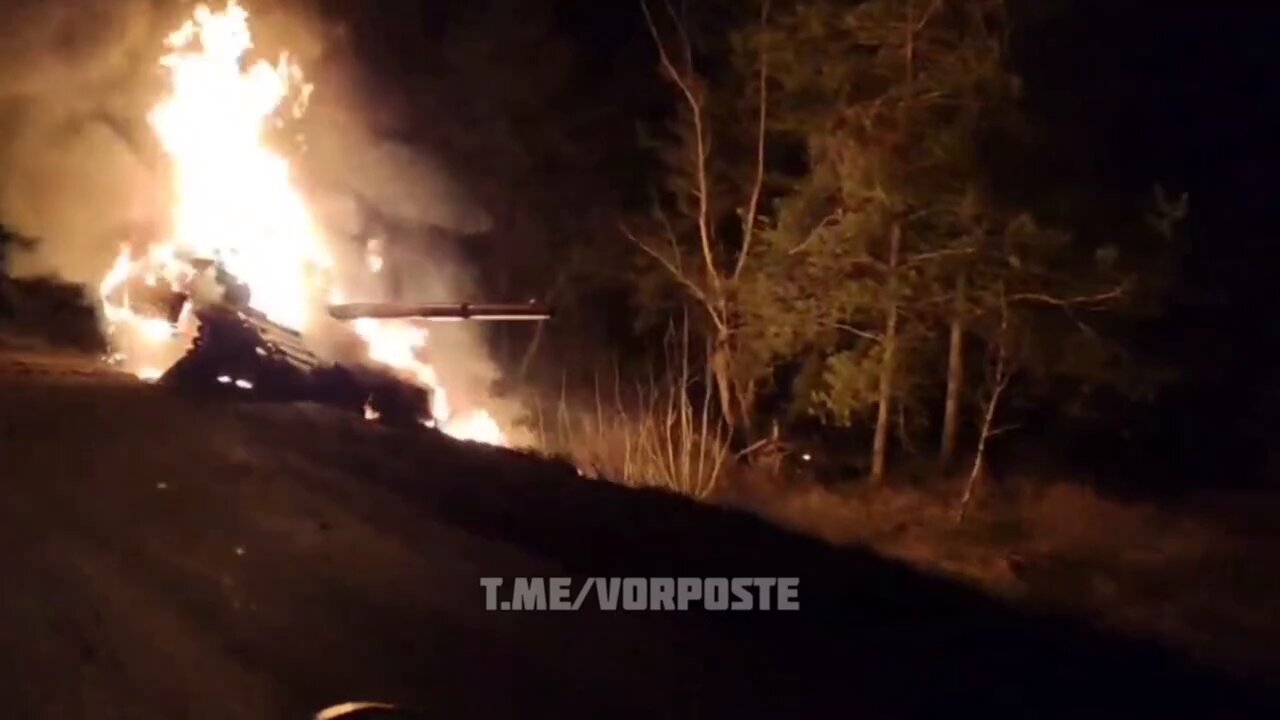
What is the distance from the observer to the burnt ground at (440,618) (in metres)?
6.95

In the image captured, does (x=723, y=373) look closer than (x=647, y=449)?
No

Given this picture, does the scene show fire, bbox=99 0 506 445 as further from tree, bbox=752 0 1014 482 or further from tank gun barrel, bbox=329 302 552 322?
tree, bbox=752 0 1014 482

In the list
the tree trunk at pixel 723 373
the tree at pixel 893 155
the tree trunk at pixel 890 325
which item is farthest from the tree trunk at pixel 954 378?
the tree trunk at pixel 723 373

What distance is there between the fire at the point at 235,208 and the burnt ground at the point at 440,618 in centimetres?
679

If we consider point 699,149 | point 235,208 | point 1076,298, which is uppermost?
point 699,149

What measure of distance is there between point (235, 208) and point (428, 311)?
2.60 metres

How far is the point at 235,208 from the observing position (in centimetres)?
1922

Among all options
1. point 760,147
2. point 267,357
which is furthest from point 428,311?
point 760,147

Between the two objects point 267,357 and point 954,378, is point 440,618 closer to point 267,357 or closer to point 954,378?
point 267,357

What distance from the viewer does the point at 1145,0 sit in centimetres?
2181

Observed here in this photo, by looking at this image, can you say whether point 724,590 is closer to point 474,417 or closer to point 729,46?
point 474,417

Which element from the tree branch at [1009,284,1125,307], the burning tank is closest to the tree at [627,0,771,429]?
the burning tank

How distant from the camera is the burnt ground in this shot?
6.95m

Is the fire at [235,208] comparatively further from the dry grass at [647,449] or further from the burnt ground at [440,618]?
the burnt ground at [440,618]
